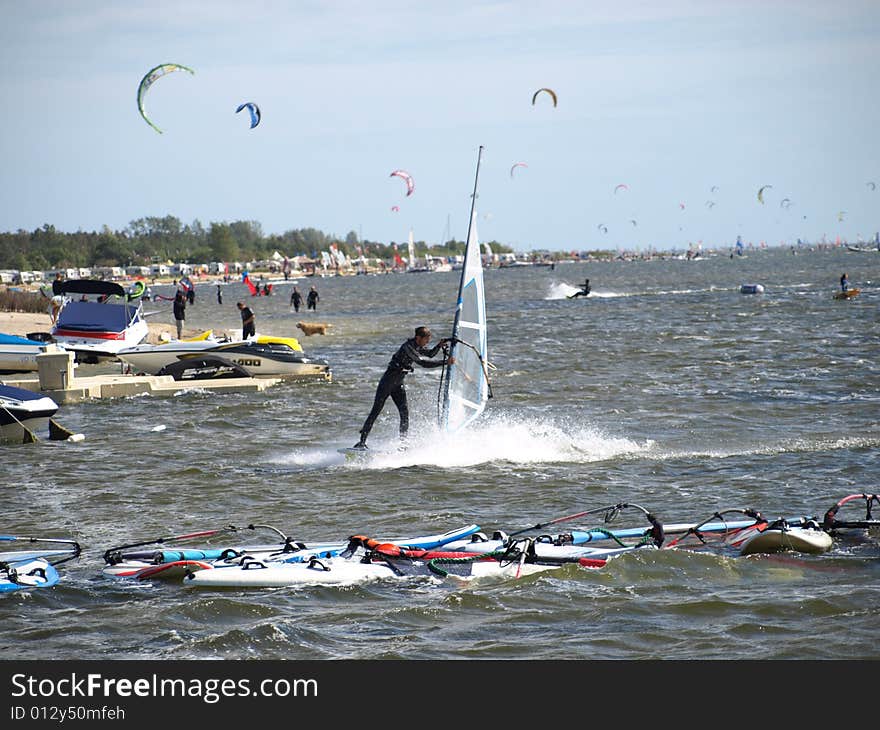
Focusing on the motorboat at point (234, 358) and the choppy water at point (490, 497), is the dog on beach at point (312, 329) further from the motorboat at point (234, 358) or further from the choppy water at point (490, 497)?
the motorboat at point (234, 358)

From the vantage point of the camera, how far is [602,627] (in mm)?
8727

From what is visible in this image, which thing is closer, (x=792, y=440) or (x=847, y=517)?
(x=847, y=517)

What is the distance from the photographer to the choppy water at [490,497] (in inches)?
336

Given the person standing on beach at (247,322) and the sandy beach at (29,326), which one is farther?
the sandy beach at (29,326)

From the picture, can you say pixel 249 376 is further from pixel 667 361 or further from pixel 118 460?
pixel 667 361

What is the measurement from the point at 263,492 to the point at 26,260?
169 m

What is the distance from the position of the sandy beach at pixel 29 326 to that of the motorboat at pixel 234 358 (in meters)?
9.45

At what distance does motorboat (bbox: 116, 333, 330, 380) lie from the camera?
81.5 feet

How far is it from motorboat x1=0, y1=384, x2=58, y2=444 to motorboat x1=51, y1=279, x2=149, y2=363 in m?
9.94

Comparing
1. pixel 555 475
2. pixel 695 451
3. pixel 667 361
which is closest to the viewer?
pixel 555 475

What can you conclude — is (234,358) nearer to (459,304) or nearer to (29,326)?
(459,304)

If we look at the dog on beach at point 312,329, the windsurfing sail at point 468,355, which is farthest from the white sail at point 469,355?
the dog on beach at point 312,329
